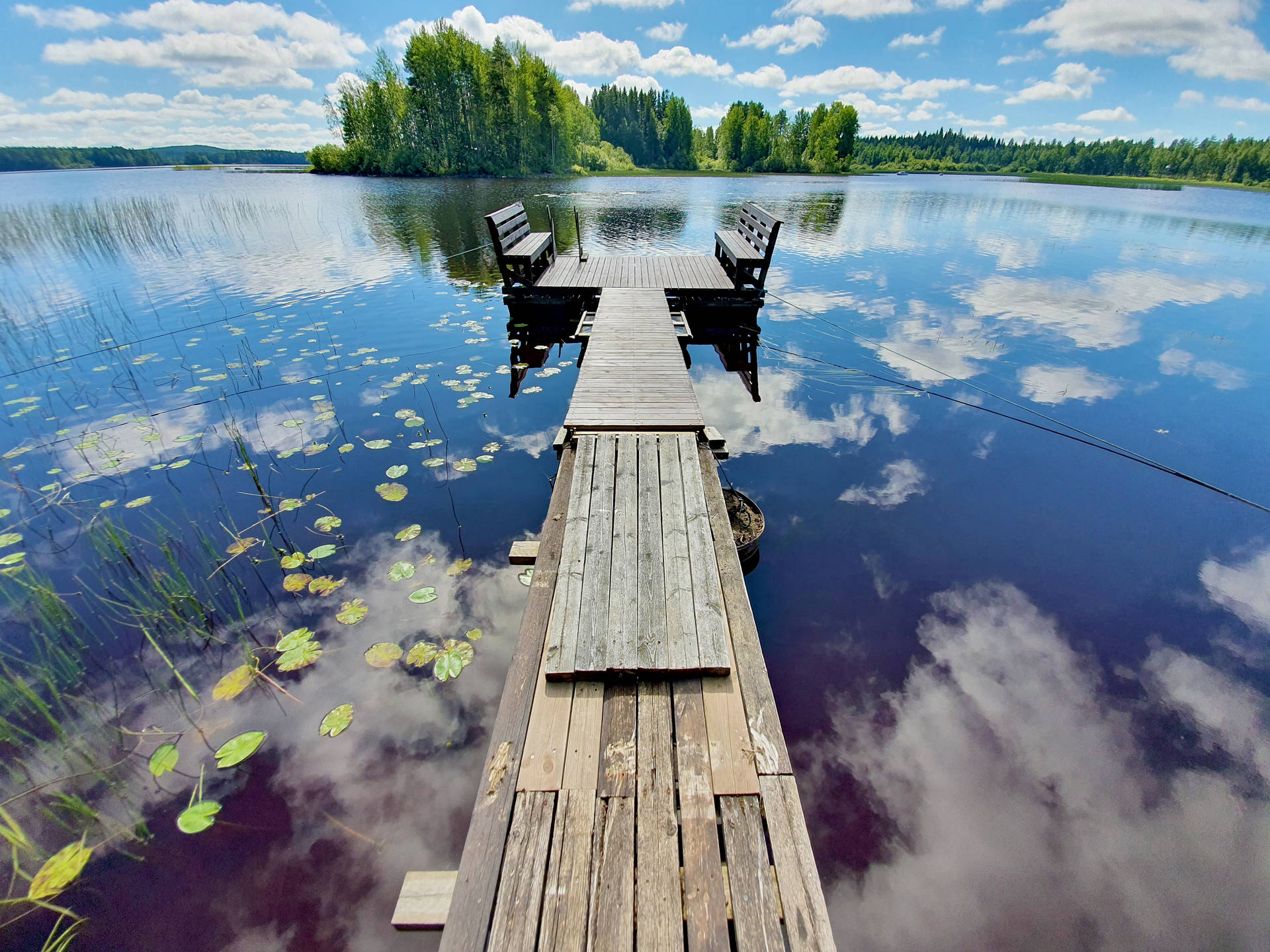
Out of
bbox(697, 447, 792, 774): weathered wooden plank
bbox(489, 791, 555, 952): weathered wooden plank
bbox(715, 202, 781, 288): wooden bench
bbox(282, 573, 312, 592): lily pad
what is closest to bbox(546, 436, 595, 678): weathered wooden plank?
bbox(489, 791, 555, 952): weathered wooden plank

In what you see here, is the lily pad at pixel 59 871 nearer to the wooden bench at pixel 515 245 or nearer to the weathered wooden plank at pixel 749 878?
the weathered wooden plank at pixel 749 878

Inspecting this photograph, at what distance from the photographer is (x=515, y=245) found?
10.3m

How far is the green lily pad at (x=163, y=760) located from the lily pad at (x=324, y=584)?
54.2 inches

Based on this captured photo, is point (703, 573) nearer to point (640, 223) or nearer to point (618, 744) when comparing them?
point (618, 744)

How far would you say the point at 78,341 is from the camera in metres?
9.38

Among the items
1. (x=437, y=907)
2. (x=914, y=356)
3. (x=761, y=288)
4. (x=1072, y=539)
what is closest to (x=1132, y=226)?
(x=914, y=356)

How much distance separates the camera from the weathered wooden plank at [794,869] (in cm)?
185

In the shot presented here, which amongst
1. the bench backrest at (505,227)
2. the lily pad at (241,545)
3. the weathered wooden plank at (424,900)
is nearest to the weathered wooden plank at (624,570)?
the weathered wooden plank at (424,900)

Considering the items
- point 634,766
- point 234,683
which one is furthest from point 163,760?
point 634,766

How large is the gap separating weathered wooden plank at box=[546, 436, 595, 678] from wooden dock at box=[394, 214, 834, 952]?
0.01m

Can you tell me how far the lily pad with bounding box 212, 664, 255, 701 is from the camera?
3.60 meters

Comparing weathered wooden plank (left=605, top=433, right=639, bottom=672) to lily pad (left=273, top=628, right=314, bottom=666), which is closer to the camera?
weathered wooden plank (left=605, top=433, right=639, bottom=672)

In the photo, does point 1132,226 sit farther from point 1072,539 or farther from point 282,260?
point 282,260

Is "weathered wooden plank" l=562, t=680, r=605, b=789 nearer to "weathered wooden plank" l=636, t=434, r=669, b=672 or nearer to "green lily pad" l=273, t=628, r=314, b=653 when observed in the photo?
"weathered wooden plank" l=636, t=434, r=669, b=672
